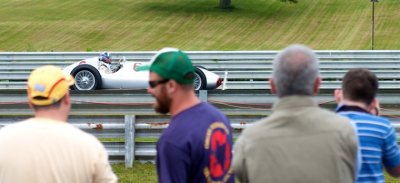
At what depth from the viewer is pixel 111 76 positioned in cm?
1881

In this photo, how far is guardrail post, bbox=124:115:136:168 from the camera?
33.2ft

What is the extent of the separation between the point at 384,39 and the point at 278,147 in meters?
37.3

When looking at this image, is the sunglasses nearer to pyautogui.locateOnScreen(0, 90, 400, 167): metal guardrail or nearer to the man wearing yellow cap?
the man wearing yellow cap

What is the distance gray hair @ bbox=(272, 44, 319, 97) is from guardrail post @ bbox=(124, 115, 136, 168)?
6.32 meters

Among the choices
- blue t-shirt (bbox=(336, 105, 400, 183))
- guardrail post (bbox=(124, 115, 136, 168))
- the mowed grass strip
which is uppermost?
blue t-shirt (bbox=(336, 105, 400, 183))

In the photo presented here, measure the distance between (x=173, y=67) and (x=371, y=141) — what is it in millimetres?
1297

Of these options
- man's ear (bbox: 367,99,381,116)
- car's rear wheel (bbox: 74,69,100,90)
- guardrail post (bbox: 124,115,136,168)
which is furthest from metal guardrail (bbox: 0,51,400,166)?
man's ear (bbox: 367,99,381,116)

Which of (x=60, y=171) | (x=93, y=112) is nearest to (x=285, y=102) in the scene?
(x=60, y=171)

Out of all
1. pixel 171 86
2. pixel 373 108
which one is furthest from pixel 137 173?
pixel 171 86

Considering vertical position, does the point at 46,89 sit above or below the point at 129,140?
above

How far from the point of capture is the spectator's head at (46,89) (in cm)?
423

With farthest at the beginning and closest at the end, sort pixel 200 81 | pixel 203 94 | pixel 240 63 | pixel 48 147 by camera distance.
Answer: pixel 240 63, pixel 200 81, pixel 203 94, pixel 48 147

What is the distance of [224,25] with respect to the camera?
45.3 meters

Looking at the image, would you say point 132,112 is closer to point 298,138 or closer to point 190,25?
point 298,138
